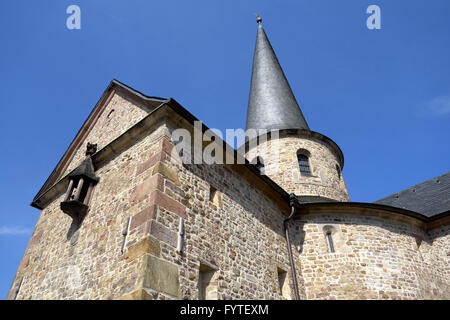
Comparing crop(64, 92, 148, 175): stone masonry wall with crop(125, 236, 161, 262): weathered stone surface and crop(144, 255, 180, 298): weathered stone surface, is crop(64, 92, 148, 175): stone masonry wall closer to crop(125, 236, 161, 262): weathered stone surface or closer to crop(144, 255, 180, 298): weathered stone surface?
crop(125, 236, 161, 262): weathered stone surface

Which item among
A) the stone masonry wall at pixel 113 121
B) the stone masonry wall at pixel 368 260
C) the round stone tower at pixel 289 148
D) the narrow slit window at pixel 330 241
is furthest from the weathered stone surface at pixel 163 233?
the round stone tower at pixel 289 148

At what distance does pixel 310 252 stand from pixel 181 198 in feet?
16.9

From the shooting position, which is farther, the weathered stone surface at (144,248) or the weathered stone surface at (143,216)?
the weathered stone surface at (143,216)

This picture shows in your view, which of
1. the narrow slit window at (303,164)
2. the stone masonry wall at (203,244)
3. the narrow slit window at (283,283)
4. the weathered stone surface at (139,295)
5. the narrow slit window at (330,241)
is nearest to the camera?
the weathered stone surface at (139,295)

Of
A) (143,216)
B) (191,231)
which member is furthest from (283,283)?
(143,216)

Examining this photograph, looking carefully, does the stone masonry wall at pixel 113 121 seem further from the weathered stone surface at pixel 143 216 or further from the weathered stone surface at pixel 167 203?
the weathered stone surface at pixel 143 216

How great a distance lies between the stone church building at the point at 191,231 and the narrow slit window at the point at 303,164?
0.64 metres

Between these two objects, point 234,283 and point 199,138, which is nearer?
point 234,283

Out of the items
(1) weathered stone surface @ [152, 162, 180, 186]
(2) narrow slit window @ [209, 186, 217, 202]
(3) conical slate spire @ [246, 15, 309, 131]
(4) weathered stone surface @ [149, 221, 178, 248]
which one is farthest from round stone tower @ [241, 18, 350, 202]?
(4) weathered stone surface @ [149, 221, 178, 248]

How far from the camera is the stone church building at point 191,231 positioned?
580 cm

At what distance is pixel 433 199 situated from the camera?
43.3ft

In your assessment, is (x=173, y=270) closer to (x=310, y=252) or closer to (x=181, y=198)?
(x=181, y=198)

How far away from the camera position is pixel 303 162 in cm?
1426
